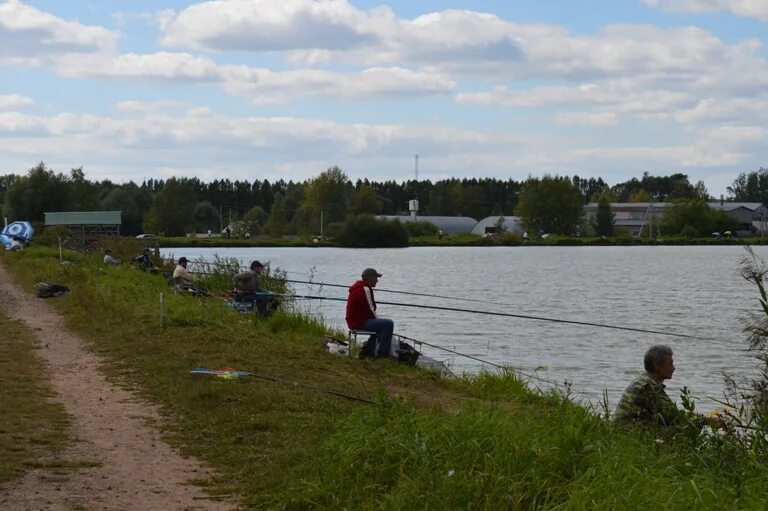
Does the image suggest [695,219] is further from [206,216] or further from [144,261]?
[144,261]

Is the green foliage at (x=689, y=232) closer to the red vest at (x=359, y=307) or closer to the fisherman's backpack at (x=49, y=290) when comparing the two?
the fisherman's backpack at (x=49, y=290)

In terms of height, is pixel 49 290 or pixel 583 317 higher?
pixel 49 290

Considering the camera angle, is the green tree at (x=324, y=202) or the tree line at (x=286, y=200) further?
the green tree at (x=324, y=202)

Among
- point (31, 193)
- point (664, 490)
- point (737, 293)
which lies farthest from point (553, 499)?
point (31, 193)

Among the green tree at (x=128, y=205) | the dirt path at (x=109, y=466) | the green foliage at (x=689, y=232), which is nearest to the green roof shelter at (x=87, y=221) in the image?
the dirt path at (x=109, y=466)

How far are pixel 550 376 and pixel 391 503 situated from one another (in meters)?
13.2

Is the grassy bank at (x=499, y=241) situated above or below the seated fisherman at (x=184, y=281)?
below

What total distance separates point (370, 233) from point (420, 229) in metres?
18.8

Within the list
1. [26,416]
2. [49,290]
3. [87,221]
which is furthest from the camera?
[87,221]

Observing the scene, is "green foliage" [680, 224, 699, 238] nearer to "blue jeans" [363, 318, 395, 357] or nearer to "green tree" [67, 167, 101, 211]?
"green tree" [67, 167, 101, 211]

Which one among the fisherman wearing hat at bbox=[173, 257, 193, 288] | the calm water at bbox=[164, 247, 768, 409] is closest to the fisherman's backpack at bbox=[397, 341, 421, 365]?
the calm water at bbox=[164, 247, 768, 409]

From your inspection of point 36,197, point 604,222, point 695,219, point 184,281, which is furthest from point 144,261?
point 604,222

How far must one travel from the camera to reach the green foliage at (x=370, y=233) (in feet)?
367

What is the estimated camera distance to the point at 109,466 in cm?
815
